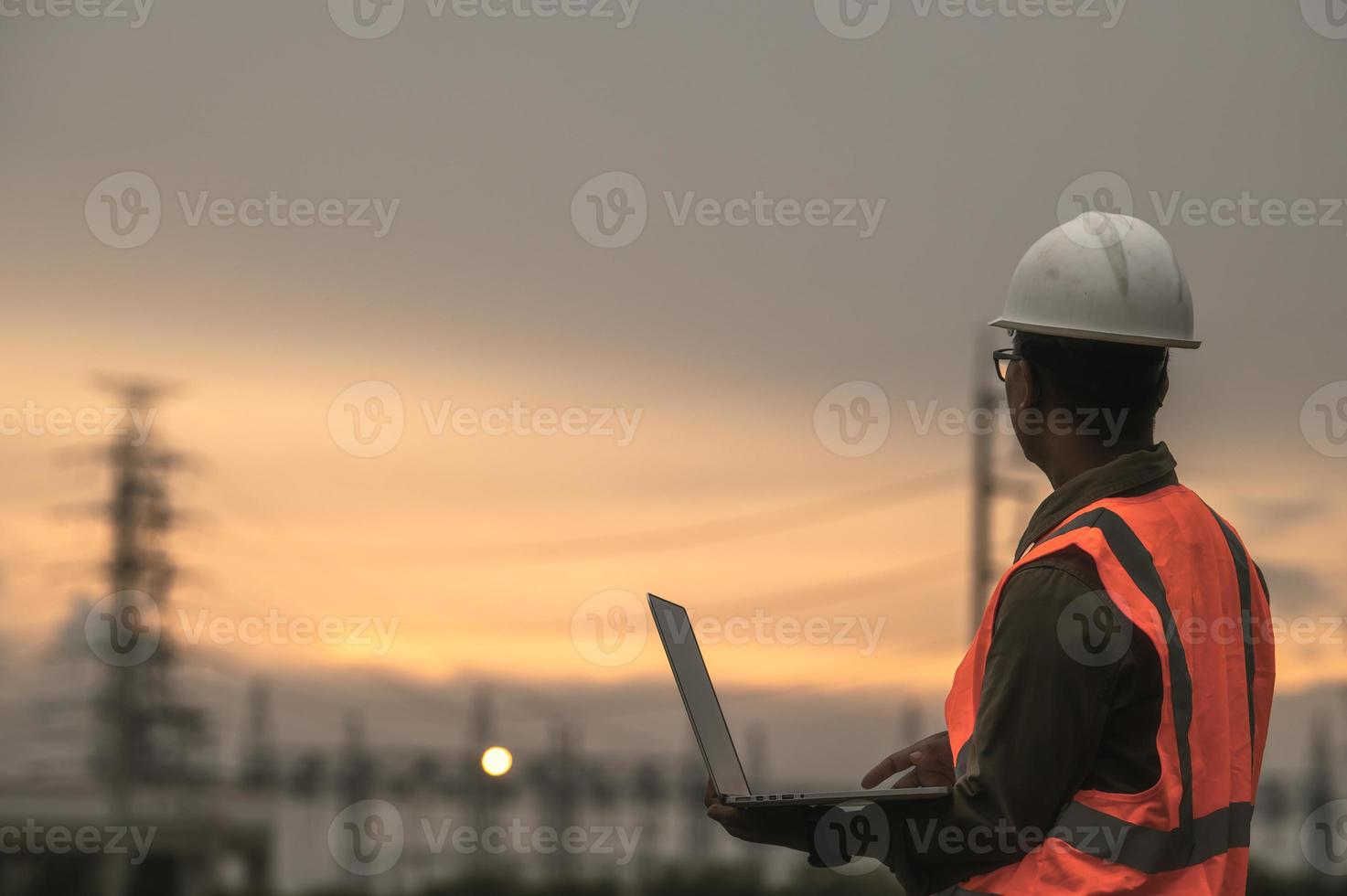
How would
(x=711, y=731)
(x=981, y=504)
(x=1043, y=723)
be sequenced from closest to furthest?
(x=1043, y=723) → (x=711, y=731) → (x=981, y=504)

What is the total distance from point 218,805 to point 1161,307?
32404 mm

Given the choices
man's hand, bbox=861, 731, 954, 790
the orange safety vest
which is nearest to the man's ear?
the orange safety vest

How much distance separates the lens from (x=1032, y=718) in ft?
10.1

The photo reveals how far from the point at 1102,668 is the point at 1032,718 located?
6.6 inches

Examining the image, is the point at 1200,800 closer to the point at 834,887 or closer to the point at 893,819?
the point at 893,819

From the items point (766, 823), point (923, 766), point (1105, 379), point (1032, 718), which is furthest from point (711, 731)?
point (1105, 379)

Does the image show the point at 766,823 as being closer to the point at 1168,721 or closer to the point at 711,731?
the point at 711,731

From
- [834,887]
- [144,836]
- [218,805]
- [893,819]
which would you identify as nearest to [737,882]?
[834,887]

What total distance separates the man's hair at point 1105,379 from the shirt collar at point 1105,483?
94mm

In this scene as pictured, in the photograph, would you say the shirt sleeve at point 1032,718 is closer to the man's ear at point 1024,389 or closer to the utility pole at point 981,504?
the man's ear at point 1024,389

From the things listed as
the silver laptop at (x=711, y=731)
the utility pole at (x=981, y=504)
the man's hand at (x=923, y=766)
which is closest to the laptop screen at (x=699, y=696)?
the silver laptop at (x=711, y=731)

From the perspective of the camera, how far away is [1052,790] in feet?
10.2

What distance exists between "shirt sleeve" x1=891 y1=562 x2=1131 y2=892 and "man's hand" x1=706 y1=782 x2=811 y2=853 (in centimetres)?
31

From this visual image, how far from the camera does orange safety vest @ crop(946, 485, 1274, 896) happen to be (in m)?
3.10
